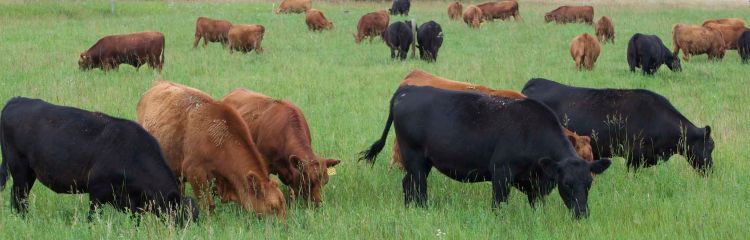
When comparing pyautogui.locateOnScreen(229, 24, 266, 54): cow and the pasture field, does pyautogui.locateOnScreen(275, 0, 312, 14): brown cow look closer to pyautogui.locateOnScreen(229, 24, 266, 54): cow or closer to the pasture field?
the pasture field

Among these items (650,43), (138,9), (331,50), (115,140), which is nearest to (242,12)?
(138,9)

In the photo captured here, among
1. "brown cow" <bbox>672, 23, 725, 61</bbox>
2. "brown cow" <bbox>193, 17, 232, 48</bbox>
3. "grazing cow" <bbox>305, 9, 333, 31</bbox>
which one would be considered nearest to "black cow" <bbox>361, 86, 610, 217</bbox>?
"brown cow" <bbox>672, 23, 725, 61</bbox>

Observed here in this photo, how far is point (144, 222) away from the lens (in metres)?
5.98

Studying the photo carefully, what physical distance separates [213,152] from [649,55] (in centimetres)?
1278

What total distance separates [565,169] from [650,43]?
11970 millimetres

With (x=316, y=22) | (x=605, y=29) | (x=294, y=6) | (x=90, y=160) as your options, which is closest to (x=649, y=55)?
(x=605, y=29)

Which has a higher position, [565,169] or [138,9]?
[565,169]

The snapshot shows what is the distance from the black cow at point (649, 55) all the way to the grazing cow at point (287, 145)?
11281 mm

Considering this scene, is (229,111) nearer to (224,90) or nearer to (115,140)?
(115,140)

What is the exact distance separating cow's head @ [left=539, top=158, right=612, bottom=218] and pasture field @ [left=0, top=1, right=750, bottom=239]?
0.15m

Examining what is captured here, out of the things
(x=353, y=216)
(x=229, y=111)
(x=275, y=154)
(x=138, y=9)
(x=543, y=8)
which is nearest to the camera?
(x=353, y=216)

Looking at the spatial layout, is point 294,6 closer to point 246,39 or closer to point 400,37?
point 246,39

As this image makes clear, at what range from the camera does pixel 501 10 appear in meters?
36.3

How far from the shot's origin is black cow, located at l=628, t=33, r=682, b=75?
17.1m
